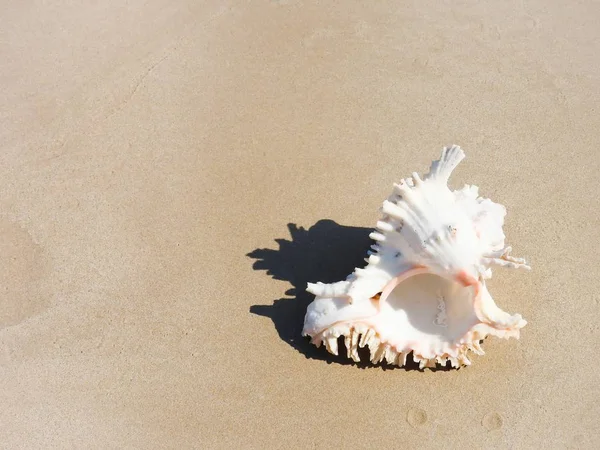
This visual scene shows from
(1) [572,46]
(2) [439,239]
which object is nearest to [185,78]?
(2) [439,239]

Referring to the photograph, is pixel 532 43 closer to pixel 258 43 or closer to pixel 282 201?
pixel 258 43

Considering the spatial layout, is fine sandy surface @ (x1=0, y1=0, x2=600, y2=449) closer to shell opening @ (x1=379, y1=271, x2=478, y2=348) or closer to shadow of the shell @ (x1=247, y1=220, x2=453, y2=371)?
shadow of the shell @ (x1=247, y1=220, x2=453, y2=371)

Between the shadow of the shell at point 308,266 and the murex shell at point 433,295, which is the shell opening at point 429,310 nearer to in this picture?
the murex shell at point 433,295

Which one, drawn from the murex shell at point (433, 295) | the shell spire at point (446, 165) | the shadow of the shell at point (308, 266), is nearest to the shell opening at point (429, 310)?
the murex shell at point (433, 295)

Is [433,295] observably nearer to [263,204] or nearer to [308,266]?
[308,266]

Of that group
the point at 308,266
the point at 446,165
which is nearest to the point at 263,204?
the point at 308,266

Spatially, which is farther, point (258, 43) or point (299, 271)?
point (258, 43)
